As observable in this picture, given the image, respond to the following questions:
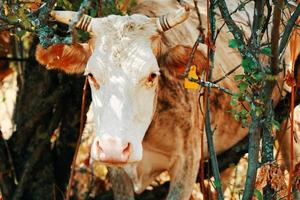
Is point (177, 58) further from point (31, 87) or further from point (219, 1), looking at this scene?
point (31, 87)

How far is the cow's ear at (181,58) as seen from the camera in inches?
224

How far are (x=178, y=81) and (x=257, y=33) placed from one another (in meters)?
1.79

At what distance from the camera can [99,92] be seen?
5305 mm

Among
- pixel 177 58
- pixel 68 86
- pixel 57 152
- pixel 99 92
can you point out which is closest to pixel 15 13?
pixel 99 92

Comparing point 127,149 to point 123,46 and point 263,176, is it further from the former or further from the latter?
point 263,176

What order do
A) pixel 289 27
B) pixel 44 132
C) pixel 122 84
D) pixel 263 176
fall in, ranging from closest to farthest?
1. pixel 289 27
2. pixel 263 176
3. pixel 122 84
4. pixel 44 132

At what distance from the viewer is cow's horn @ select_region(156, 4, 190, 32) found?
5.46 metres

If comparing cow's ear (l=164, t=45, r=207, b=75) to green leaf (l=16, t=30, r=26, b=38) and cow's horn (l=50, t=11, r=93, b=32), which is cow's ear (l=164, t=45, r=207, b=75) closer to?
cow's horn (l=50, t=11, r=93, b=32)

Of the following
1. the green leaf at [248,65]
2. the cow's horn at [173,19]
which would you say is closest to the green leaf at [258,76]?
the green leaf at [248,65]

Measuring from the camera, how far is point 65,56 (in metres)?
5.99

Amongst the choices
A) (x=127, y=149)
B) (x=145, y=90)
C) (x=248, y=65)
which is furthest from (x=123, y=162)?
(x=248, y=65)

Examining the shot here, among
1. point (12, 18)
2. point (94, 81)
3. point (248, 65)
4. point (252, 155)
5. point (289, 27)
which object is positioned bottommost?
point (94, 81)

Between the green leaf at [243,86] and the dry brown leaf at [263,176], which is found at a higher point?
the green leaf at [243,86]

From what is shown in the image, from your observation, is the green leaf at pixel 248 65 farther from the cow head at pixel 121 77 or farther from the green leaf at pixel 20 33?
the green leaf at pixel 20 33
